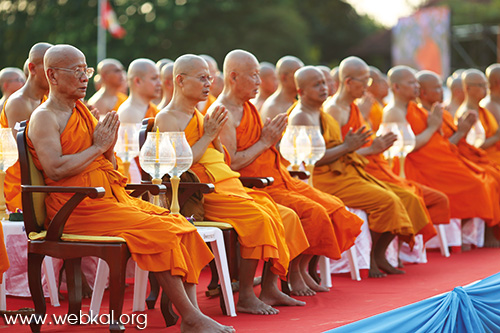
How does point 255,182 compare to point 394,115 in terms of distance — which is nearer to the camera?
point 255,182

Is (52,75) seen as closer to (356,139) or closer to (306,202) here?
(306,202)

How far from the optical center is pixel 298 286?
621 centimetres

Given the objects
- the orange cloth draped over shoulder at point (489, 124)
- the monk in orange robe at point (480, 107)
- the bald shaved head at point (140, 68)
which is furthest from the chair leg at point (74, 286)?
the orange cloth draped over shoulder at point (489, 124)

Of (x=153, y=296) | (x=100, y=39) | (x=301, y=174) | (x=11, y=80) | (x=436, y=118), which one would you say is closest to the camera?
(x=153, y=296)

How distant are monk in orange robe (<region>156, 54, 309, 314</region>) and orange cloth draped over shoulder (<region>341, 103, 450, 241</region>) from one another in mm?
1903

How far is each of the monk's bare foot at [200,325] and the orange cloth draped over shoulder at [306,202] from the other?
1786 mm

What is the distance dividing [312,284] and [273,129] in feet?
3.97

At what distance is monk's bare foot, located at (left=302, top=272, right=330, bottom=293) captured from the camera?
6359 millimetres

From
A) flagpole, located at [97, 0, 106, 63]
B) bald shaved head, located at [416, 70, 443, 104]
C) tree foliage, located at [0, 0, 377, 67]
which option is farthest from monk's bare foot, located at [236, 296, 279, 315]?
flagpole, located at [97, 0, 106, 63]

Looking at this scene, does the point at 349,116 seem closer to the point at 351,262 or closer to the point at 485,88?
the point at 351,262

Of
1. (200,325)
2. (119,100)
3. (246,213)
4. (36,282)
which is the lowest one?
(200,325)

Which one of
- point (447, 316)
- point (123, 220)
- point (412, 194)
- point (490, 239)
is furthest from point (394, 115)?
point (123, 220)

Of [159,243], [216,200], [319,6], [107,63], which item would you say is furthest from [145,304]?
[319,6]

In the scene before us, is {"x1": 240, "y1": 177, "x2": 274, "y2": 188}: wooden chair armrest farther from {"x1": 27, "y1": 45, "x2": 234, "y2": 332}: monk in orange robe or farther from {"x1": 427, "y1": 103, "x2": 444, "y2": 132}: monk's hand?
{"x1": 427, "y1": 103, "x2": 444, "y2": 132}: monk's hand
